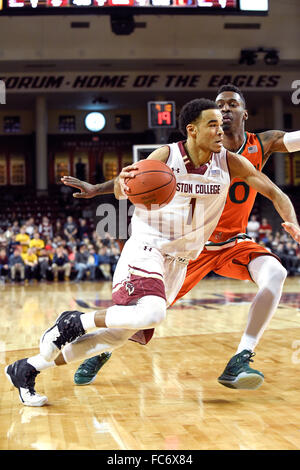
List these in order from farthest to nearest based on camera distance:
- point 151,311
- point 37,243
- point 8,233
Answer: point 8,233 < point 37,243 < point 151,311

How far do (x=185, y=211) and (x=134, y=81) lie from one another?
65.5ft

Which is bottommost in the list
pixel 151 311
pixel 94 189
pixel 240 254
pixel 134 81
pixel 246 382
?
pixel 246 382

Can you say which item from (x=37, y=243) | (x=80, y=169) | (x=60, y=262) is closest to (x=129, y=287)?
(x=60, y=262)

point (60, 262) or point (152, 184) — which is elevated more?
point (152, 184)

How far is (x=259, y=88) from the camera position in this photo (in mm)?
23344

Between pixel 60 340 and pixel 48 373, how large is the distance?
1.26 meters

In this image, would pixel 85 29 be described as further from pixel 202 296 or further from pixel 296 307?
pixel 296 307

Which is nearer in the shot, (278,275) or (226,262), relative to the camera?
(278,275)

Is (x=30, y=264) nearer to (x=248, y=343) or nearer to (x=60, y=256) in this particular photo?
(x=60, y=256)

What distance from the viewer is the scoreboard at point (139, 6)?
13312 millimetres

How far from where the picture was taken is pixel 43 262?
15852 millimetres

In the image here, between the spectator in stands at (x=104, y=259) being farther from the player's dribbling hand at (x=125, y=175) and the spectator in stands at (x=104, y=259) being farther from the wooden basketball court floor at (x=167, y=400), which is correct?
the player's dribbling hand at (x=125, y=175)

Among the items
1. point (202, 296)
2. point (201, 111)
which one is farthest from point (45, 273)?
point (201, 111)

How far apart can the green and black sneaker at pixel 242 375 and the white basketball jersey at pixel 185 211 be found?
2.27ft
